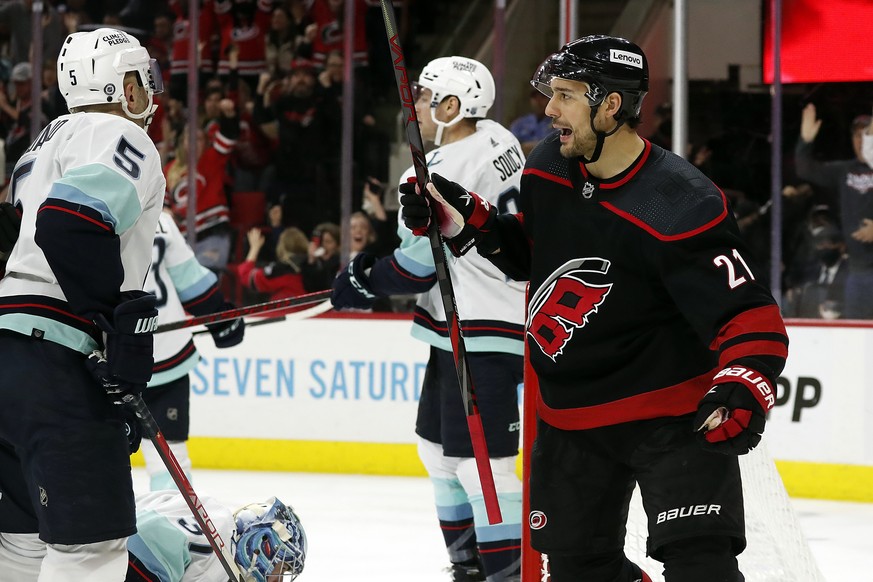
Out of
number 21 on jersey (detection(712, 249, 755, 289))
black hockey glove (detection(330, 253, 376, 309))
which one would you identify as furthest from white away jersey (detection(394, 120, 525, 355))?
number 21 on jersey (detection(712, 249, 755, 289))

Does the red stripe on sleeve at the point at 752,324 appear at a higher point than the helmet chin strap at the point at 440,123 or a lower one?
lower

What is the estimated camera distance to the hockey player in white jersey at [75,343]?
7.17ft

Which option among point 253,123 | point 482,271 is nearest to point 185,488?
point 482,271

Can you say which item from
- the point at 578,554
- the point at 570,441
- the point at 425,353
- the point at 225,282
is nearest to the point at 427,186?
the point at 570,441

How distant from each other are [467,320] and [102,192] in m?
1.18

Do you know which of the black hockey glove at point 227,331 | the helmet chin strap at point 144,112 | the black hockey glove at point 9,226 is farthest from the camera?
the black hockey glove at point 227,331

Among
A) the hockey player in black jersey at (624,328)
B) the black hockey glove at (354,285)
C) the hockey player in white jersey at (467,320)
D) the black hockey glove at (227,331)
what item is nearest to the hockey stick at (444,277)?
the hockey player in black jersey at (624,328)

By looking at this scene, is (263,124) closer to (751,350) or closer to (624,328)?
(624,328)

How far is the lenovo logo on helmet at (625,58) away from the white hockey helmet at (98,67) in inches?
34.5

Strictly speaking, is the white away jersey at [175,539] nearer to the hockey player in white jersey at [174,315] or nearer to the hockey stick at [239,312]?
the hockey stick at [239,312]

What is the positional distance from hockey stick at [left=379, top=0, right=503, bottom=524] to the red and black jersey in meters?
0.21

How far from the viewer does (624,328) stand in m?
2.13

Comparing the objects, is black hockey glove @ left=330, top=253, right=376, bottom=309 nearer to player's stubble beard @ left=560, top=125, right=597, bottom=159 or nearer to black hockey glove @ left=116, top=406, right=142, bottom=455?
black hockey glove @ left=116, top=406, right=142, bottom=455

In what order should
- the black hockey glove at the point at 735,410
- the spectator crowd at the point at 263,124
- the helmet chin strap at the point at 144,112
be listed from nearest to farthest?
the black hockey glove at the point at 735,410, the helmet chin strap at the point at 144,112, the spectator crowd at the point at 263,124
